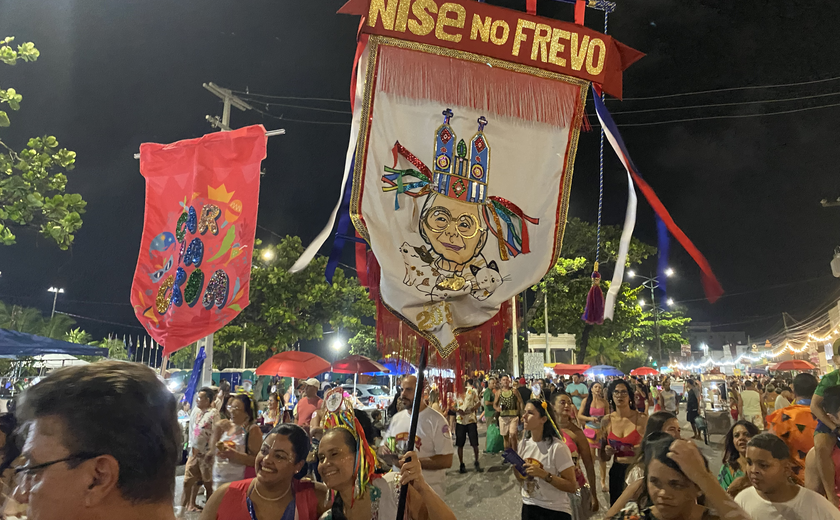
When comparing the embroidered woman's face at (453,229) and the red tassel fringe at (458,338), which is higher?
the embroidered woman's face at (453,229)

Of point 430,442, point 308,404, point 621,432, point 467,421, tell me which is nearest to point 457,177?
point 430,442

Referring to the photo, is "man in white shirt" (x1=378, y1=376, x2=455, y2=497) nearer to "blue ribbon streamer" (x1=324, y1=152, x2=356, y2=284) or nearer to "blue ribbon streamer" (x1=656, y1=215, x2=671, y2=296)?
"blue ribbon streamer" (x1=324, y1=152, x2=356, y2=284)

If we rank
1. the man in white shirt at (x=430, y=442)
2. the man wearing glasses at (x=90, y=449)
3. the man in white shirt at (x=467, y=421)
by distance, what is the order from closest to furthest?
the man wearing glasses at (x=90, y=449) → the man in white shirt at (x=430, y=442) → the man in white shirt at (x=467, y=421)

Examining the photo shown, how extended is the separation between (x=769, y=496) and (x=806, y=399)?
13.4ft

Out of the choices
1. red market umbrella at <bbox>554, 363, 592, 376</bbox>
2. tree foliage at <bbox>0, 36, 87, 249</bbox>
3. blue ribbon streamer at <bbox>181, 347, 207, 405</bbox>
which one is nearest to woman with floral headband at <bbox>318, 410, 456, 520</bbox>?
blue ribbon streamer at <bbox>181, 347, 207, 405</bbox>

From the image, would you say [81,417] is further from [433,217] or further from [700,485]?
[700,485]

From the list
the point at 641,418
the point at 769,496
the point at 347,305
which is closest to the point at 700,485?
the point at 769,496

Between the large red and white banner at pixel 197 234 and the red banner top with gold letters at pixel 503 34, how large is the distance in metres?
4.13

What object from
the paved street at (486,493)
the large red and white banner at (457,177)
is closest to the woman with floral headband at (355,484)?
the large red and white banner at (457,177)

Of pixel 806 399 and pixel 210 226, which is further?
pixel 210 226

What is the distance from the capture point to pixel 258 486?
2.95 metres

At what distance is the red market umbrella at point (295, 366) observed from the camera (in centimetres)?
1258

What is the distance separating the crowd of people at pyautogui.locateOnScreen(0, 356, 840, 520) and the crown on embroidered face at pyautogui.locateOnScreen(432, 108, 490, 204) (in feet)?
4.38

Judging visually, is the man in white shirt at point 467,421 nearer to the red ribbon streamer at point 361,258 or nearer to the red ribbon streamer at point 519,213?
the red ribbon streamer at point 361,258
